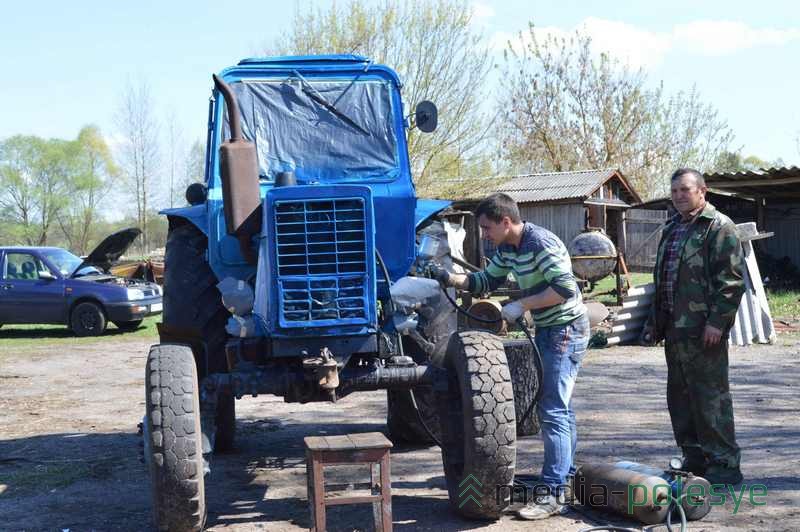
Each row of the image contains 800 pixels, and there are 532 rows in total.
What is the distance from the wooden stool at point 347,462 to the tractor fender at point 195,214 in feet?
6.78

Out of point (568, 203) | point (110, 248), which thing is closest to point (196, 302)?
point (110, 248)

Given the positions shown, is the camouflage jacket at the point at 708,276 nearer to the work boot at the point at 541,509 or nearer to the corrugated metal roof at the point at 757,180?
the work boot at the point at 541,509

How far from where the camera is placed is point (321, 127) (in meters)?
6.21

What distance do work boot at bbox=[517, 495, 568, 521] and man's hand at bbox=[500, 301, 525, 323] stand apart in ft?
3.18

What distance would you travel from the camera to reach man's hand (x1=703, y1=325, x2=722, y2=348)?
17.2 ft

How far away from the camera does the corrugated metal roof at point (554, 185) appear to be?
27781mm

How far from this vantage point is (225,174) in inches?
203

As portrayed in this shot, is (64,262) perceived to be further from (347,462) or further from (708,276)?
(708,276)

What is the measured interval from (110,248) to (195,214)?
39.9 ft

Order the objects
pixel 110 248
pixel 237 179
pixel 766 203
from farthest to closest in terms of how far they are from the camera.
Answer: pixel 766 203 → pixel 110 248 → pixel 237 179

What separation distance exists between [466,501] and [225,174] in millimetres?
2228

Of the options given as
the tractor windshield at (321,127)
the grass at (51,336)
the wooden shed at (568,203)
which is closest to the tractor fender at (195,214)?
the tractor windshield at (321,127)

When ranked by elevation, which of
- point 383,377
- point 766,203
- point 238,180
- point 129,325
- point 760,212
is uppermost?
point 766,203

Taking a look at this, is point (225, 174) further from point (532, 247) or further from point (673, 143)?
point (673, 143)
